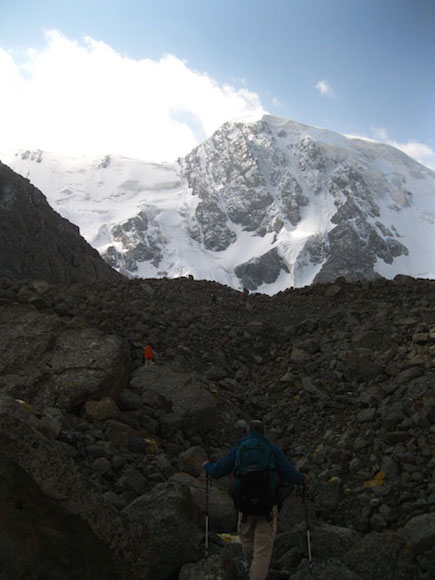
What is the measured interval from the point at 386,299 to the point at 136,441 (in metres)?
9.31

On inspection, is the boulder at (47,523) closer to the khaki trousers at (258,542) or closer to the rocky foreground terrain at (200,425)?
the rocky foreground terrain at (200,425)

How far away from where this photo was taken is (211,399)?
30.0 feet

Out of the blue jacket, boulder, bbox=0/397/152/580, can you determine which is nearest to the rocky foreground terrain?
boulder, bbox=0/397/152/580

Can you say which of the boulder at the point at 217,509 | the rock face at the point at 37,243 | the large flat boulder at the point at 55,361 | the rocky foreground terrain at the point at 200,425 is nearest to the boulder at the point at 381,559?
the rocky foreground terrain at the point at 200,425

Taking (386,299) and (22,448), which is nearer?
(22,448)

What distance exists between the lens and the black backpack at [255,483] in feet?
15.9

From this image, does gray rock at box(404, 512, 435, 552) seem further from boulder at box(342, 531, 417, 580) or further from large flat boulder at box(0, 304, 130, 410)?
large flat boulder at box(0, 304, 130, 410)

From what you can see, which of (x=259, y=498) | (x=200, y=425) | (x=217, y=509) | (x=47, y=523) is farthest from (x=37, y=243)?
(x=259, y=498)

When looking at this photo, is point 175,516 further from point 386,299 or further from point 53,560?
point 386,299

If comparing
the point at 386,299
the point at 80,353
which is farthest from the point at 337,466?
→ the point at 386,299

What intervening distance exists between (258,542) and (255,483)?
61cm

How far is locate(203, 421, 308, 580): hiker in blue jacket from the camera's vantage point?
482 centimetres

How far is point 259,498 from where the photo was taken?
482cm

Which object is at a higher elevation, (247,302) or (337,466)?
(247,302)
